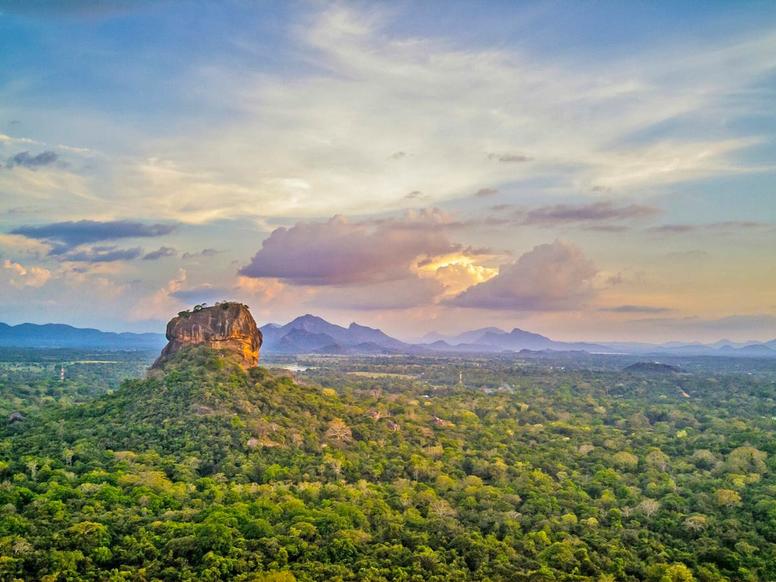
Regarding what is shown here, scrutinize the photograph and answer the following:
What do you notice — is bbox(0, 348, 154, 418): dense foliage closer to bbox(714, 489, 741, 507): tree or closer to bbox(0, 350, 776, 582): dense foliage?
bbox(0, 350, 776, 582): dense foliage

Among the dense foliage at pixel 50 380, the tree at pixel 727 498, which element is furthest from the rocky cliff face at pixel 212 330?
the tree at pixel 727 498

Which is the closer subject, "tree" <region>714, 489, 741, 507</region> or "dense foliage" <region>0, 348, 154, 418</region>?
"tree" <region>714, 489, 741, 507</region>

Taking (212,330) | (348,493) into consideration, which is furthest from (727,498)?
(212,330)

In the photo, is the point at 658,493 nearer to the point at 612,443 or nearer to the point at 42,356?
the point at 612,443

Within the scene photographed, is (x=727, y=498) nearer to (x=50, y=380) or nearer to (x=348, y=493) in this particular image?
(x=348, y=493)

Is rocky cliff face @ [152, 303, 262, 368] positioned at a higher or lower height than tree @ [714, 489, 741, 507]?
higher

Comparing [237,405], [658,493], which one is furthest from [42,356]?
[658,493]

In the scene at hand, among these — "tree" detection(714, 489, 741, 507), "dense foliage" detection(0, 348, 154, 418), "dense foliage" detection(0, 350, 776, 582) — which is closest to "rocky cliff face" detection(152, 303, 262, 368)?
"dense foliage" detection(0, 350, 776, 582)
